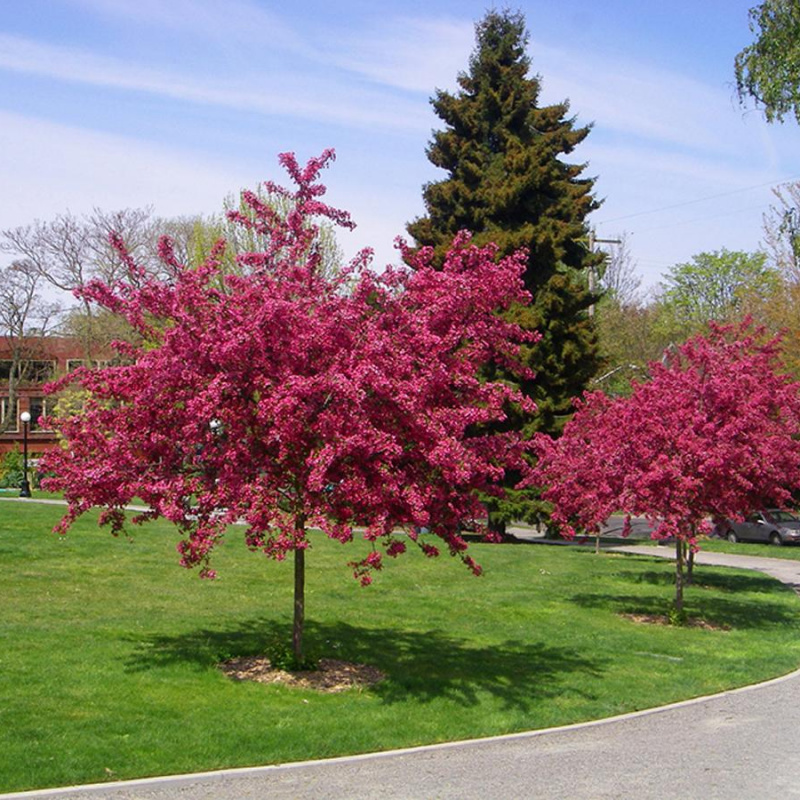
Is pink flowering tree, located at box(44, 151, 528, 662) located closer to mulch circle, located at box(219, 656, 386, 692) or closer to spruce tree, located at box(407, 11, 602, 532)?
mulch circle, located at box(219, 656, 386, 692)

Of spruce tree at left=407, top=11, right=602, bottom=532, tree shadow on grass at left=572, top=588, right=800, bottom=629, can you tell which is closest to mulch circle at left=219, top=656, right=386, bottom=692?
tree shadow on grass at left=572, top=588, right=800, bottom=629

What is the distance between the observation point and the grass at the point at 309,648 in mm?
9172

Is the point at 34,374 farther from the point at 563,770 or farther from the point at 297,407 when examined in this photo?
the point at 563,770

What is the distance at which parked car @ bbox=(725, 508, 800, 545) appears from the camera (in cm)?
4091

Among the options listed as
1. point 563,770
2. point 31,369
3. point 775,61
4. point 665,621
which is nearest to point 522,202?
point 775,61

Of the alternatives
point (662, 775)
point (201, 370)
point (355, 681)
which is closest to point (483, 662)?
point (355, 681)

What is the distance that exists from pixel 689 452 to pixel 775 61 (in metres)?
10.2

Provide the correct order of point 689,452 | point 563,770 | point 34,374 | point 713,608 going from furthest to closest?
point 34,374 → point 713,608 → point 689,452 → point 563,770

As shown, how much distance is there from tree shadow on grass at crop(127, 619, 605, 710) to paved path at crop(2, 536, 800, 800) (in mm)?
1379

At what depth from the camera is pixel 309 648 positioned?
13148 millimetres

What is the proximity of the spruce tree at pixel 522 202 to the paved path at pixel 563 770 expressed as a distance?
72.0ft

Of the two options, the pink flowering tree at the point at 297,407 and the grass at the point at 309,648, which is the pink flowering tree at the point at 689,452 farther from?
the pink flowering tree at the point at 297,407

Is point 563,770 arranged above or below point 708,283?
below

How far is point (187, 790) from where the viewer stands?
316 inches
